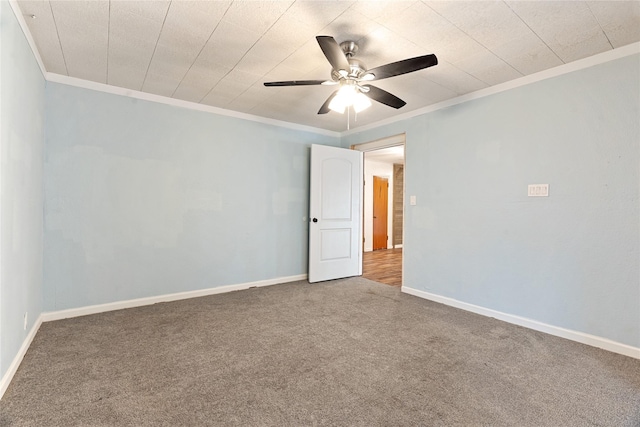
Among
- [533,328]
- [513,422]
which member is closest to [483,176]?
[533,328]

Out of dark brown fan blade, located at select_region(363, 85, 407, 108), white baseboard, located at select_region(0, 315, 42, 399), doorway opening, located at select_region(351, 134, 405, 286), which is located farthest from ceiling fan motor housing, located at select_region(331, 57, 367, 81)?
doorway opening, located at select_region(351, 134, 405, 286)

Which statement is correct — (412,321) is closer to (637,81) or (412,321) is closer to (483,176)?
(483,176)

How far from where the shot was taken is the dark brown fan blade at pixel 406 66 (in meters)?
1.90

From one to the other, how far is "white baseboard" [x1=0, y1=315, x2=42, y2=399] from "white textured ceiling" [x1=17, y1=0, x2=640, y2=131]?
2.30 m

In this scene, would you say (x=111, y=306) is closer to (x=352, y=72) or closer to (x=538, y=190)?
(x=352, y=72)

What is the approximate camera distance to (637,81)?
2287mm

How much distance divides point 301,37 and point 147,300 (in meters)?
3.15

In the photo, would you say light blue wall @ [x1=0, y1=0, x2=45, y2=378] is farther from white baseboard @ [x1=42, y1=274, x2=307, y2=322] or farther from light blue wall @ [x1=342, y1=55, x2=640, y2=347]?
light blue wall @ [x1=342, y1=55, x2=640, y2=347]

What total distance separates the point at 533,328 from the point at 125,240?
13.9 ft

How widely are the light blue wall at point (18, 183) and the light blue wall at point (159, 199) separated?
10.4 inches

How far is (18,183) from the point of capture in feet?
6.85

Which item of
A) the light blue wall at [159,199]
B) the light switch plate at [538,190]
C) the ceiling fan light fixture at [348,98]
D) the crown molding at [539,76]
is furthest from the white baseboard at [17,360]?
the crown molding at [539,76]

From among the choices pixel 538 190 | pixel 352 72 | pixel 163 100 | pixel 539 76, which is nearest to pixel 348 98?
pixel 352 72

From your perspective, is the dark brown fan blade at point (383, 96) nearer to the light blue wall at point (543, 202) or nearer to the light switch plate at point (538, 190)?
the light blue wall at point (543, 202)
